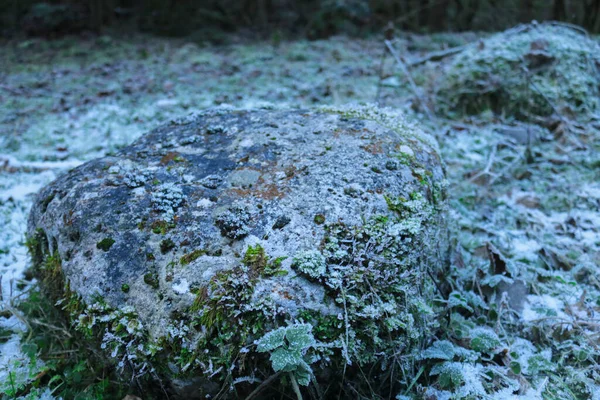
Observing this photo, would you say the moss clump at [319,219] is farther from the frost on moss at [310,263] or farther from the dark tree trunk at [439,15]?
the dark tree trunk at [439,15]

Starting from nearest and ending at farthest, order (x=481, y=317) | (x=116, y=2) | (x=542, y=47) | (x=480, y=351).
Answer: (x=480, y=351) → (x=481, y=317) → (x=542, y=47) → (x=116, y=2)

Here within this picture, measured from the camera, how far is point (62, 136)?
4684mm

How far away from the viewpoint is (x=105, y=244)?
1.94 meters

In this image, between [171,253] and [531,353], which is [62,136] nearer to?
[171,253]

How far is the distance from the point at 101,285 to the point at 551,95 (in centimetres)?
481

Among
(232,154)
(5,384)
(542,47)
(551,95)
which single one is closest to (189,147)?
(232,154)

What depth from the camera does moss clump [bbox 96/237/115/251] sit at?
6.33 feet

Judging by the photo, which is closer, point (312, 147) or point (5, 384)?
point (5, 384)

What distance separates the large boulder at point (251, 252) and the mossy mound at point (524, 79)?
292 centimetres

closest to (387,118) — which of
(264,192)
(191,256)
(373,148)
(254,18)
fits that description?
(373,148)

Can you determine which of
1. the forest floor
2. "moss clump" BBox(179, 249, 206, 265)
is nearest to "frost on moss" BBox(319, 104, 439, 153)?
the forest floor

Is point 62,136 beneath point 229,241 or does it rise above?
beneath

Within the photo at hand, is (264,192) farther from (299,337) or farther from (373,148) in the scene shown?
(299,337)

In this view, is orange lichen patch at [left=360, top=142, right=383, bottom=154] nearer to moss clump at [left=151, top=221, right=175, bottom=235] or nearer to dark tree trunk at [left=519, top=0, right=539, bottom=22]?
moss clump at [left=151, top=221, right=175, bottom=235]
